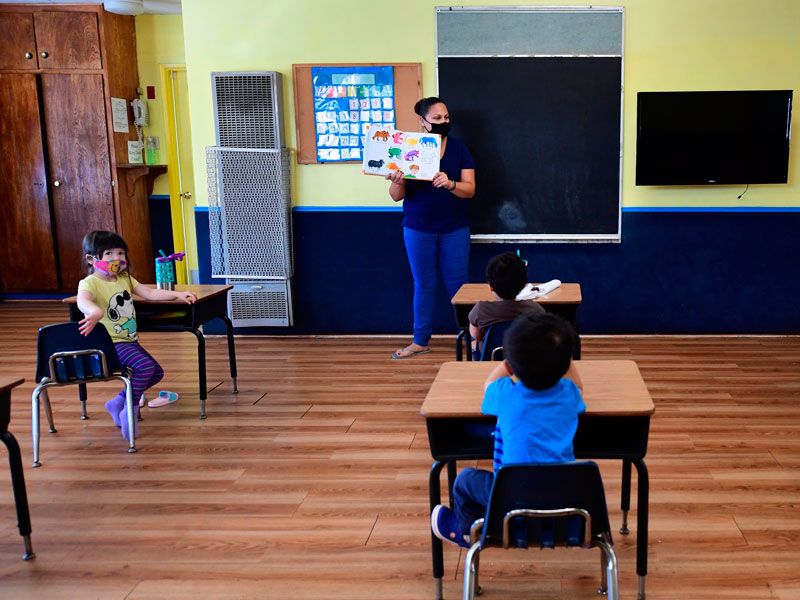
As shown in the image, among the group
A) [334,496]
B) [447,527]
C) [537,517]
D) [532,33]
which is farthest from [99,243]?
[532,33]

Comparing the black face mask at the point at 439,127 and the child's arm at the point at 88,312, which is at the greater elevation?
the black face mask at the point at 439,127

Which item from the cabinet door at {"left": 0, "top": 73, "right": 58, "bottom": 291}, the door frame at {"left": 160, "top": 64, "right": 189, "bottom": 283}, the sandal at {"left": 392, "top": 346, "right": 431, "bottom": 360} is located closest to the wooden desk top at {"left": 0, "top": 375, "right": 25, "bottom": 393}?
the sandal at {"left": 392, "top": 346, "right": 431, "bottom": 360}

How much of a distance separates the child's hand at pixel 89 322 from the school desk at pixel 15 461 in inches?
36.9

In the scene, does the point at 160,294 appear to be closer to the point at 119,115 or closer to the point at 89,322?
the point at 89,322

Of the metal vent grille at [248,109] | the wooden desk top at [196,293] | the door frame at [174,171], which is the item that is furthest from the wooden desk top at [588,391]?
the door frame at [174,171]

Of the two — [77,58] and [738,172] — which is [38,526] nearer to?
[738,172]

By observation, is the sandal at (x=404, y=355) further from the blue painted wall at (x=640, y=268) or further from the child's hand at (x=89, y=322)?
the child's hand at (x=89, y=322)

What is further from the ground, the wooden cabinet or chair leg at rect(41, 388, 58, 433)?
the wooden cabinet

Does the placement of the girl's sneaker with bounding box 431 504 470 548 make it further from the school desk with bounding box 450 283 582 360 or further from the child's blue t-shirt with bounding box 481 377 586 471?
the school desk with bounding box 450 283 582 360

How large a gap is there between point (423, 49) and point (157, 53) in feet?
11.2

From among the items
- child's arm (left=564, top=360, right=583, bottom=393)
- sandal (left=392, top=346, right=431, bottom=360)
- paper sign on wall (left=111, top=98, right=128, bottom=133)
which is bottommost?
sandal (left=392, top=346, right=431, bottom=360)

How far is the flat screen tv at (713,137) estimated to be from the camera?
5.70 meters

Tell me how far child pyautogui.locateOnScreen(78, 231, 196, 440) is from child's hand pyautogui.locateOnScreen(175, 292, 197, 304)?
0.59 feet

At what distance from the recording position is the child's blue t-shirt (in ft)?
6.44
